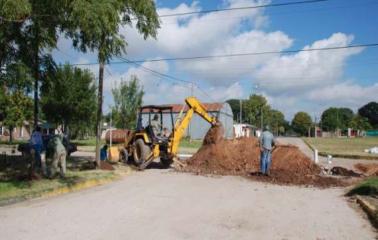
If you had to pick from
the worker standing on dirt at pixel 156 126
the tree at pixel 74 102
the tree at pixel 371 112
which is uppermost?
the tree at pixel 371 112

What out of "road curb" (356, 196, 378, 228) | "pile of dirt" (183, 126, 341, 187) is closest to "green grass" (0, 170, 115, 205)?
"pile of dirt" (183, 126, 341, 187)

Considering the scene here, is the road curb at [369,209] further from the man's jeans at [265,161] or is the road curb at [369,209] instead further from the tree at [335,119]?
the tree at [335,119]

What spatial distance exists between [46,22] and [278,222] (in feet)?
28.8

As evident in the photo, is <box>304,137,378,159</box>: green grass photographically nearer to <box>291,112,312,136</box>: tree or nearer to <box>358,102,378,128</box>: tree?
<box>291,112,312,136</box>: tree

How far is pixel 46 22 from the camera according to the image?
1461cm

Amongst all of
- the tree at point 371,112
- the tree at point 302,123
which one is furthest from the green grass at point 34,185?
the tree at point 371,112

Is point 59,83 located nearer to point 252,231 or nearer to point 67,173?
point 67,173

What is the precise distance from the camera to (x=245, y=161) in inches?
885

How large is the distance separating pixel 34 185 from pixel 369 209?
8967 millimetres

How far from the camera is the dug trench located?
1917cm

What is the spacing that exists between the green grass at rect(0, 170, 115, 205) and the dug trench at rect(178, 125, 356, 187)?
578 centimetres

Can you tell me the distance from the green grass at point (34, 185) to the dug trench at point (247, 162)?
578cm

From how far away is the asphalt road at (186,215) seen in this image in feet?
29.7

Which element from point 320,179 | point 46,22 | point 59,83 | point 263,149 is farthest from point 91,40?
point 320,179
